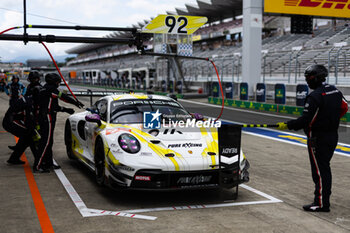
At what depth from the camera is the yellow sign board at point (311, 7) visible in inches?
952

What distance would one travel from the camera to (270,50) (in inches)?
1580

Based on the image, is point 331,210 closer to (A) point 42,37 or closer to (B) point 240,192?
(B) point 240,192

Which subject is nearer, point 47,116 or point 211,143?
point 211,143

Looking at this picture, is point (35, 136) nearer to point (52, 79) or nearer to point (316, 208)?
point (52, 79)

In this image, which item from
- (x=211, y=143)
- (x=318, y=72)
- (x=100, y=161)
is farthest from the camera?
(x=100, y=161)

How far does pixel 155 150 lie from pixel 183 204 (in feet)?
2.57

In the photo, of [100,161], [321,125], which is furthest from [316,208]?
[100,161]

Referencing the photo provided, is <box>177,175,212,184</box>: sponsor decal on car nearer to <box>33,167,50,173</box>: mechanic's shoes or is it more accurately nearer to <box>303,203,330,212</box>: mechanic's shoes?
<box>303,203,330,212</box>: mechanic's shoes

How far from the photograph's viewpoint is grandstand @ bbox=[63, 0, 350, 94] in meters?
27.3

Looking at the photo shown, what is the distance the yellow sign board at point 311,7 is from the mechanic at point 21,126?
761 inches

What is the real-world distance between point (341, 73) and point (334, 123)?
2014cm

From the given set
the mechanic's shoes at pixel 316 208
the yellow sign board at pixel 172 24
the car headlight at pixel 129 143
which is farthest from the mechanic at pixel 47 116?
the yellow sign board at pixel 172 24

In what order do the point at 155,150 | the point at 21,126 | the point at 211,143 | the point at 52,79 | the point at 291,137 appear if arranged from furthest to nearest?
the point at 291,137
the point at 21,126
the point at 52,79
the point at 211,143
the point at 155,150

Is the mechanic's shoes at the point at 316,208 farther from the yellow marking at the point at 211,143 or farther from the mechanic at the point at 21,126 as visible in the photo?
the mechanic at the point at 21,126
